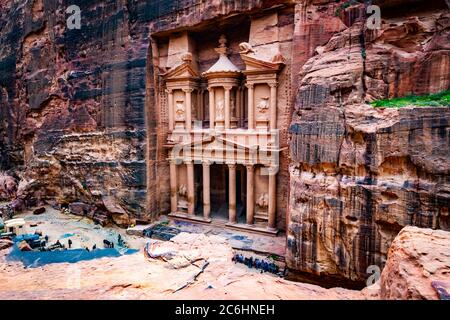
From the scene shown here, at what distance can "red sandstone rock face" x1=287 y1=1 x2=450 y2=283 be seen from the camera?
8172 millimetres

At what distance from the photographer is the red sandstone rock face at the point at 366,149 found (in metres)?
8.17

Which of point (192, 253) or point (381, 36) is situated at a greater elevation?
point (381, 36)

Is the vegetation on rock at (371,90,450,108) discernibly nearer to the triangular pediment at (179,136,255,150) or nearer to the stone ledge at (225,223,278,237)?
the triangular pediment at (179,136,255,150)

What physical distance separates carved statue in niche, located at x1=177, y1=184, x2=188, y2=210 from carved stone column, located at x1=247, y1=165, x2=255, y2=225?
4.07m

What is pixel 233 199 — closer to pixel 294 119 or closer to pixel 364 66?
pixel 294 119

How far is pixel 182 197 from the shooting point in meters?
17.3

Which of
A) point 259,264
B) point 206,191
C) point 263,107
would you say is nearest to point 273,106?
point 263,107

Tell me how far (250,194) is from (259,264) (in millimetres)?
4165

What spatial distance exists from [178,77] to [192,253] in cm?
1255

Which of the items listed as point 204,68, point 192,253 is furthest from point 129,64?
point 192,253

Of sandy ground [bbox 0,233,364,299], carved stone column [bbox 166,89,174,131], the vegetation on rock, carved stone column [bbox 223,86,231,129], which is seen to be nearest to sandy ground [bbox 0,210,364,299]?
sandy ground [bbox 0,233,364,299]

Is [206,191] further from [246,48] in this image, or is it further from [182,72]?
[246,48]

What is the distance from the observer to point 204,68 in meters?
17.3

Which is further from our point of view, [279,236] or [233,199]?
[233,199]
